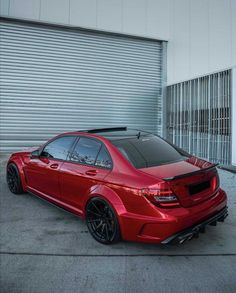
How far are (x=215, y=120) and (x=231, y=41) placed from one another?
17.7ft

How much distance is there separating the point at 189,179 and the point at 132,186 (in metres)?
0.66

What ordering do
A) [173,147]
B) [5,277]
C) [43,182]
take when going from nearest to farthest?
[5,277], [173,147], [43,182]

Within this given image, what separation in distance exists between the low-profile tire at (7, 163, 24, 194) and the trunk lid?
3.13 meters

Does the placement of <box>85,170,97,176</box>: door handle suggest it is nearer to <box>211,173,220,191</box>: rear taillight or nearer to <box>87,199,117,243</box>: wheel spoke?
<box>87,199,117,243</box>: wheel spoke

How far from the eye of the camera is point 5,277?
122 inches

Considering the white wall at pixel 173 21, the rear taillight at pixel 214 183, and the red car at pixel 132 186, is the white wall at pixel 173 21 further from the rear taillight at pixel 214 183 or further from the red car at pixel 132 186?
the rear taillight at pixel 214 183

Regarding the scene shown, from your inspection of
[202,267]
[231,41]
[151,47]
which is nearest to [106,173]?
[202,267]

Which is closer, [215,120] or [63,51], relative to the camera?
[215,120]

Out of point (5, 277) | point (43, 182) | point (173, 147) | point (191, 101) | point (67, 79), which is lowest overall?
point (5, 277)

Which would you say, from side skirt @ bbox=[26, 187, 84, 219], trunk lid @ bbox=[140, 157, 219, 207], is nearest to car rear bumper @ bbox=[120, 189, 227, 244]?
trunk lid @ bbox=[140, 157, 219, 207]

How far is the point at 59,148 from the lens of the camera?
196 inches

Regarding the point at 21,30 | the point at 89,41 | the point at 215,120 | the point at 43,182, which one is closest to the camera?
the point at 43,182

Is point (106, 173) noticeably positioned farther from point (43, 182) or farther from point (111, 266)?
point (43, 182)

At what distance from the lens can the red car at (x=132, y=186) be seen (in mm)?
3389
